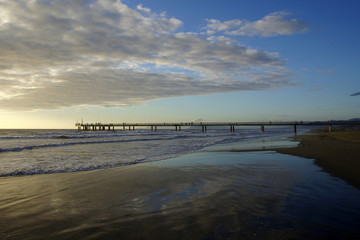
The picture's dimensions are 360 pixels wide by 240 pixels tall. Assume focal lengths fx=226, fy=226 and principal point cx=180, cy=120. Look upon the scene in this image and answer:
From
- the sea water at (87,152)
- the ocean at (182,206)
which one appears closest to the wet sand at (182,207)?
the ocean at (182,206)

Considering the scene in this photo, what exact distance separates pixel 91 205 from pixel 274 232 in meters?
3.82

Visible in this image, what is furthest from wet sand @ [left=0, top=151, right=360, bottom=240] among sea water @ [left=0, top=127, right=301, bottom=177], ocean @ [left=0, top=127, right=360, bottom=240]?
sea water @ [left=0, top=127, right=301, bottom=177]

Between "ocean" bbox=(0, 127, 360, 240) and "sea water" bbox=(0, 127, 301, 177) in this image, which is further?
"sea water" bbox=(0, 127, 301, 177)

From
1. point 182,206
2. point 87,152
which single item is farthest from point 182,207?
point 87,152

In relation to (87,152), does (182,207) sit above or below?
above

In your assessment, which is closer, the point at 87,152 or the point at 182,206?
the point at 182,206

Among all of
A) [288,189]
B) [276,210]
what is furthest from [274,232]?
[288,189]

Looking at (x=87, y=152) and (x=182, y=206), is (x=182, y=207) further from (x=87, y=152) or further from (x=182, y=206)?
(x=87, y=152)

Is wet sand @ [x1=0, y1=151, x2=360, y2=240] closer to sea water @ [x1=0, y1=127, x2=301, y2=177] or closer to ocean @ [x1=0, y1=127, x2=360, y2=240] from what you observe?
ocean @ [x1=0, y1=127, x2=360, y2=240]

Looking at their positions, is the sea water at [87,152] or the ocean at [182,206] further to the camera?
the sea water at [87,152]

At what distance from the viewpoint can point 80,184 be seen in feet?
23.6

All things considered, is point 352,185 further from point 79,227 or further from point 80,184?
point 80,184

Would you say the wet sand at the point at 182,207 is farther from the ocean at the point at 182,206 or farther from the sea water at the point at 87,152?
the sea water at the point at 87,152

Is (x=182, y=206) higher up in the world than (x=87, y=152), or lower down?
higher up
